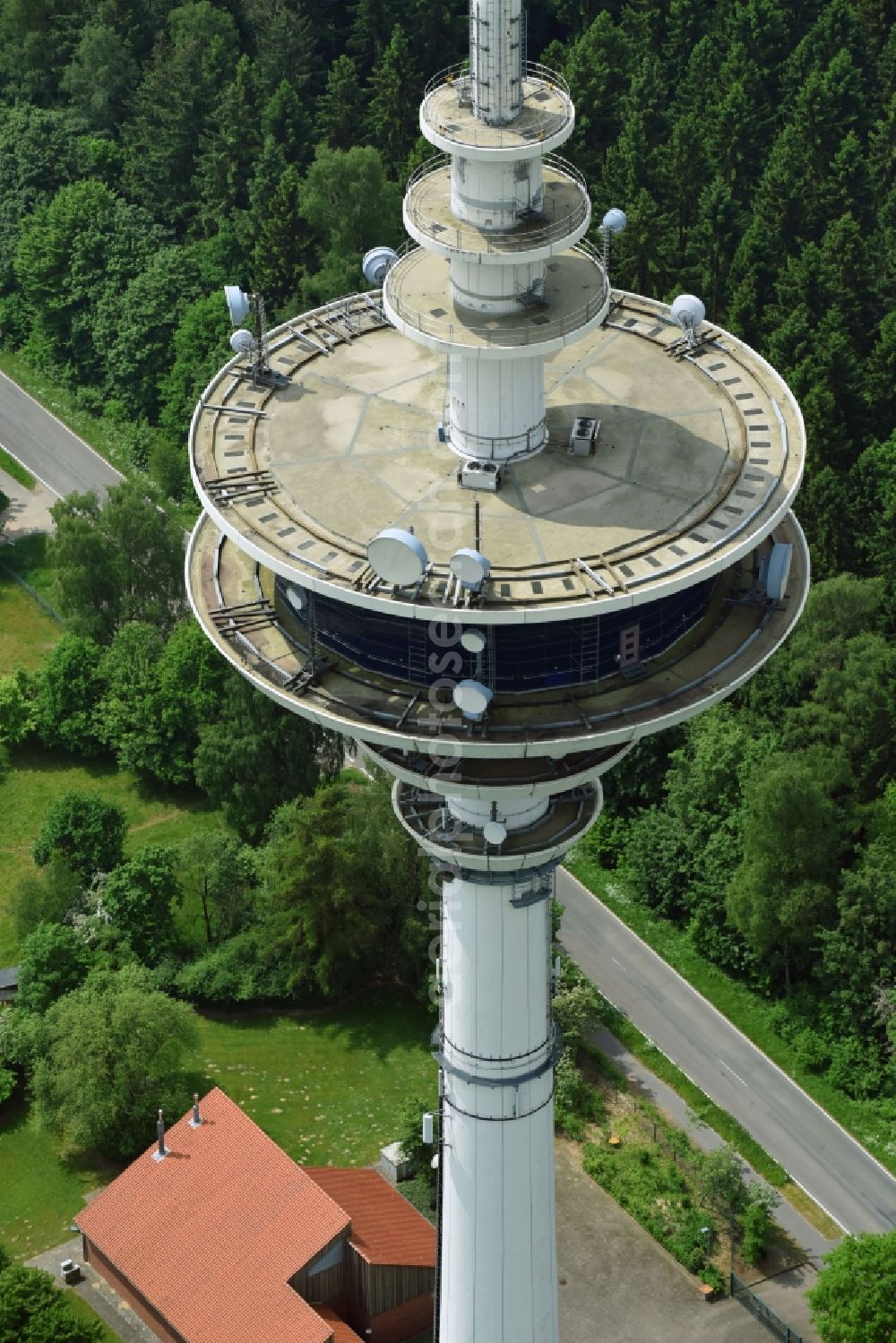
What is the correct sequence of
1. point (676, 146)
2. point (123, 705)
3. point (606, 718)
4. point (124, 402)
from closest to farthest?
1. point (606, 718)
2. point (123, 705)
3. point (676, 146)
4. point (124, 402)

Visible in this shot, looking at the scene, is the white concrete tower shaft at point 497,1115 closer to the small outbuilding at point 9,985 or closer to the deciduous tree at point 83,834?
the small outbuilding at point 9,985

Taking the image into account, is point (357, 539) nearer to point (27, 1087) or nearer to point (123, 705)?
point (27, 1087)

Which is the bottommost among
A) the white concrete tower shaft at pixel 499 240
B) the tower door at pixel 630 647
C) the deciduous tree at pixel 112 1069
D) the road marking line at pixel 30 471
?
the road marking line at pixel 30 471

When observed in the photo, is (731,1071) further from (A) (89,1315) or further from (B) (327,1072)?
(A) (89,1315)

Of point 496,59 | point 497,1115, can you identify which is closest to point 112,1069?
point 497,1115

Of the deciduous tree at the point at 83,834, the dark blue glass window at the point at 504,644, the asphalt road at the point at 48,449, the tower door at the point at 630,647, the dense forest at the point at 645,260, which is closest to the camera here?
the dark blue glass window at the point at 504,644

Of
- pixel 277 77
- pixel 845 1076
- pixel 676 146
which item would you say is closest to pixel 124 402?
pixel 277 77

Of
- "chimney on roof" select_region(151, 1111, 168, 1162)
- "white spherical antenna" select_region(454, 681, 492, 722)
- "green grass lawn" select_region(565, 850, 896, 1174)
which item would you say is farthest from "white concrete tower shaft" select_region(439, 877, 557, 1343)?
"green grass lawn" select_region(565, 850, 896, 1174)

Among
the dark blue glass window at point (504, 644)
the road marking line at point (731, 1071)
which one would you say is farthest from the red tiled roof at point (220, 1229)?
the dark blue glass window at point (504, 644)
